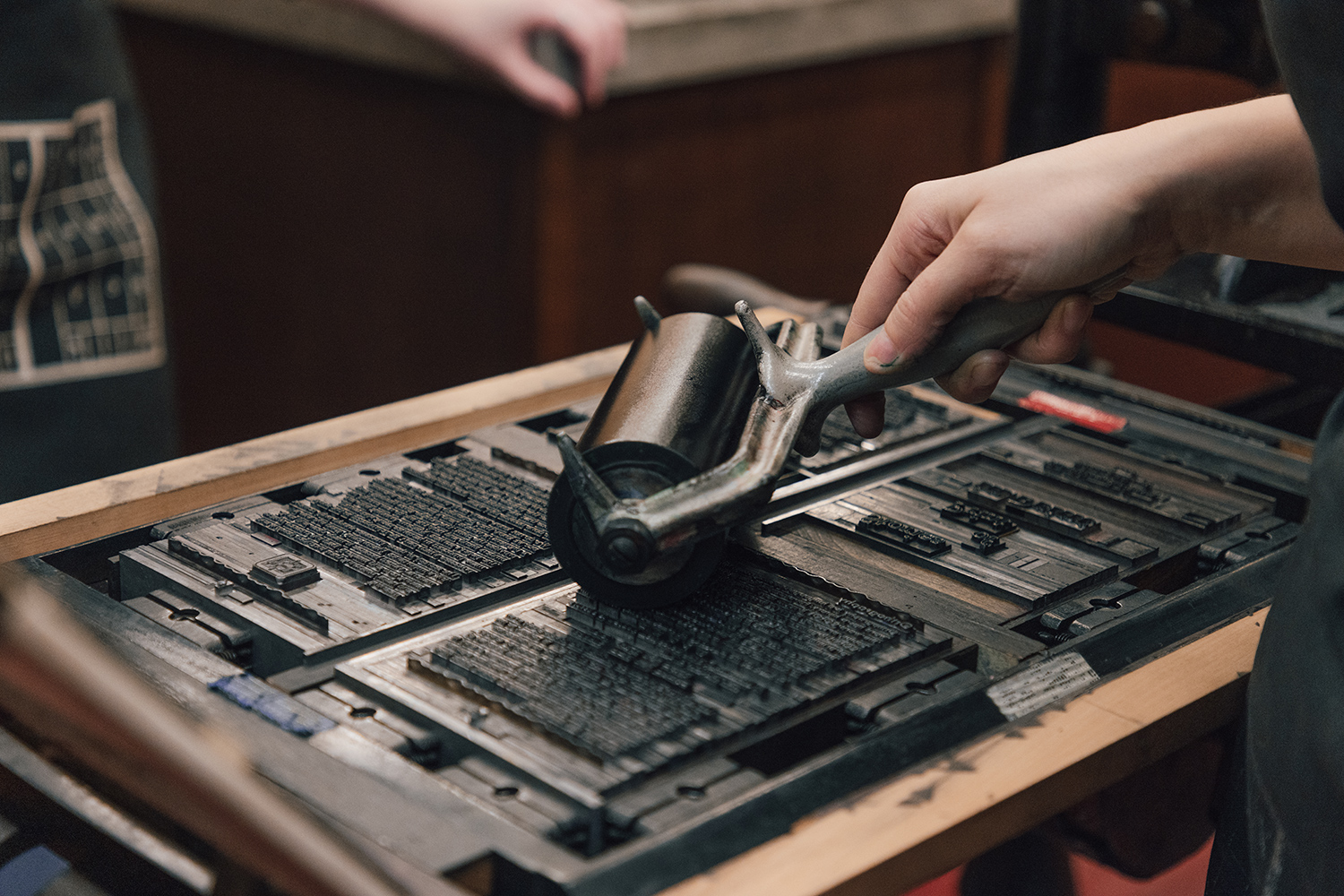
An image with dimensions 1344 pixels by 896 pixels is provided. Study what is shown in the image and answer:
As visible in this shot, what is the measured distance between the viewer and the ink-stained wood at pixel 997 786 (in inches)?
25.6

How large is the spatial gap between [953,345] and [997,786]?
0.93ft

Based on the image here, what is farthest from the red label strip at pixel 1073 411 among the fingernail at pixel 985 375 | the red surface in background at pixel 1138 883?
the red surface in background at pixel 1138 883

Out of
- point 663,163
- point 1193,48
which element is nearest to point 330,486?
point 1193,48

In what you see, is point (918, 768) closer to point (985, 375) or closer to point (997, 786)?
point (997, 786)

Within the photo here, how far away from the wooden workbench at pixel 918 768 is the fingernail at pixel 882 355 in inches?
8.9

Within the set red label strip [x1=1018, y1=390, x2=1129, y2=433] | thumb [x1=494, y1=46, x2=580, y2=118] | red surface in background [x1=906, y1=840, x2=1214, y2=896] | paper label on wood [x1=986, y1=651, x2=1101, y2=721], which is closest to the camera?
paper label on wood [x1=986, y1=651, x2=1101, y2=721]

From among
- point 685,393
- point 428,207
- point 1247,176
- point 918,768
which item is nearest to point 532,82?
point 685,393

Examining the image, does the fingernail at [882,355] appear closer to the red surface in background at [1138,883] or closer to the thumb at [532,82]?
the thumb at [532,82]

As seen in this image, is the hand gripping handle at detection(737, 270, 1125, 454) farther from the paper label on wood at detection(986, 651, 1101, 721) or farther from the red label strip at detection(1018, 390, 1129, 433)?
the red label strip at detection(1018, 390, 1129, 433)

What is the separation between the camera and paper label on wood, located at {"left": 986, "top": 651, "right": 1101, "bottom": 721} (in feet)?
2.58

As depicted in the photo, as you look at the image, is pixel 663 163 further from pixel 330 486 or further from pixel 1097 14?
pixel 330 486

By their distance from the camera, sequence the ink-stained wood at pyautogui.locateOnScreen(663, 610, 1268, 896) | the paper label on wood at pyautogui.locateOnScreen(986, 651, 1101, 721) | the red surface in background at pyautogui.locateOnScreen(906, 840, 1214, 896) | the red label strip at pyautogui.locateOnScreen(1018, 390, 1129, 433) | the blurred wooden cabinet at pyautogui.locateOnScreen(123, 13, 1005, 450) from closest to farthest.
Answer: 1. the ink-stained wood at pyautogui.locateOnScreen(663, 610, 1268, 896)
2. the paper label on wood at pyautogui.locateOnScreen(986, 651, 1101, 721)
3. the red label strip at pyautogui.locateOnScreen(1018, 390, 1129, 433)
4. the red surface in background at pyautogui.locateOnScreen(906, 840, 1214, 896)
5. the blurred wooden cabinet at pyautogui.locateOnScreen(123, 13, 1005, 450)

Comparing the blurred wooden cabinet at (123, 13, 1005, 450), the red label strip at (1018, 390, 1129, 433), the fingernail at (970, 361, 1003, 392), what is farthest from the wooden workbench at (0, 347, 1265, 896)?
the blurred wooden cabinet at (123, 13, 1005, 450)

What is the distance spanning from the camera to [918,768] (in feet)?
2.38
